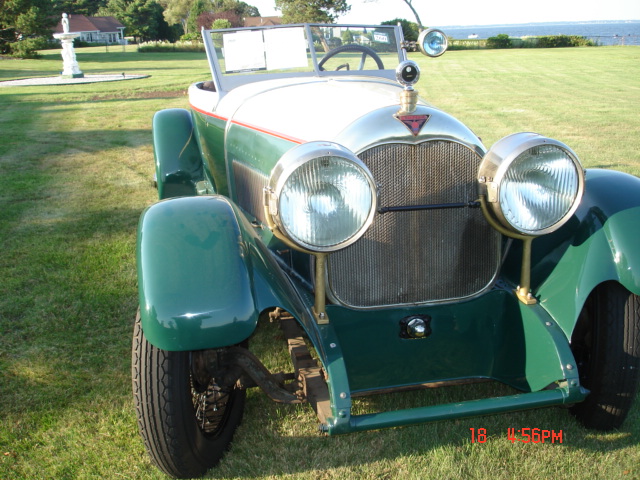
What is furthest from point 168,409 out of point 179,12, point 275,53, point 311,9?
point 179,12

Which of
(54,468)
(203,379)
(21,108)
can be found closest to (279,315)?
(203,379)

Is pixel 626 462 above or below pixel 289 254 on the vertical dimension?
below

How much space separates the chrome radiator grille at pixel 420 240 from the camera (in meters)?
2.28

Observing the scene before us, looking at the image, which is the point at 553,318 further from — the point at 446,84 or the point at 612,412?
the point at 446,84

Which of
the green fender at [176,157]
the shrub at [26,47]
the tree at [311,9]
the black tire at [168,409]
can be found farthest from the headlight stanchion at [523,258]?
the tree at [311,9]

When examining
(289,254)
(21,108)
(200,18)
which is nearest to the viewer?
(289,254)

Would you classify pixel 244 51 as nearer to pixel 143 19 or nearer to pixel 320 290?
pixel 320 290

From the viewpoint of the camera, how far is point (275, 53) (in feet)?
12.8

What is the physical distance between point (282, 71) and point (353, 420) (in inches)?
103

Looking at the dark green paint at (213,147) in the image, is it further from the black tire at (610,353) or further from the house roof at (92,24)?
the house roof at (92,24)

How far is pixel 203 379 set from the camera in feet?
7.70

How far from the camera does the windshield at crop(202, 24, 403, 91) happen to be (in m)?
3.88

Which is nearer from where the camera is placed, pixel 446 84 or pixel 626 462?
pixel 626 462

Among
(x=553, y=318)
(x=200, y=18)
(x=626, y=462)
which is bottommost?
(x=626, y=462)
